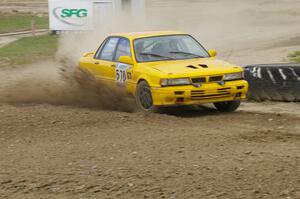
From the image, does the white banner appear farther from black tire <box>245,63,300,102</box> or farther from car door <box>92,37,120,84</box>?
black tire <box>245,63,300,102</box>

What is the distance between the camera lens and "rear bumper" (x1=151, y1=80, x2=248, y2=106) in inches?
425

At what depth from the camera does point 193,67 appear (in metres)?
11.2

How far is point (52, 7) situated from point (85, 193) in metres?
30.8

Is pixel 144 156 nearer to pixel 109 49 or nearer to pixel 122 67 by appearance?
pixel 122 67

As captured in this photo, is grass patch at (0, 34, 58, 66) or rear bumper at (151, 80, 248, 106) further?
grass patch at (0, 34, 58, 66)

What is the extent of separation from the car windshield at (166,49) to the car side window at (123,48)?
16 centimetres

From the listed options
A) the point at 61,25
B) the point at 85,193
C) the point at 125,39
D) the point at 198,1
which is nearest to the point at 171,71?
the point at 125,39

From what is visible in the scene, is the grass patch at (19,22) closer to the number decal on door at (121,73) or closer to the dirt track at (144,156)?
the number decal on door at (121,73)

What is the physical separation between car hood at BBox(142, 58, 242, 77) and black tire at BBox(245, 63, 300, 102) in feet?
4.49

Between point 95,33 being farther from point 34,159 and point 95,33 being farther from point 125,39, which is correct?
point 34,159

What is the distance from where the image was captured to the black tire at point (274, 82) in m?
12.4

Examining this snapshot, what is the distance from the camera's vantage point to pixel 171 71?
431 inches

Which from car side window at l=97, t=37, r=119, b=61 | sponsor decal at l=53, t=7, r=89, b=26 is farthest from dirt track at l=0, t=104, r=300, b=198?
sponsor decal at l=53, t=7, r=89, b=26

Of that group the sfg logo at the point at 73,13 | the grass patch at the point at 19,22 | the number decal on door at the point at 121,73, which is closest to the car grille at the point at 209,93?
the number decal on door at the point at 121,73
